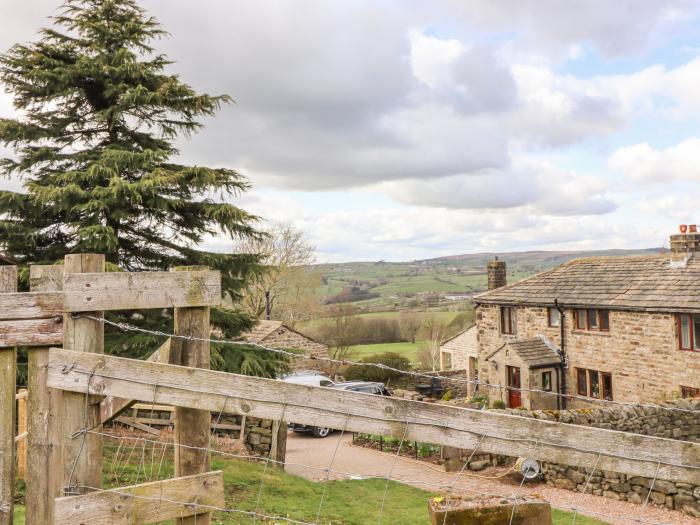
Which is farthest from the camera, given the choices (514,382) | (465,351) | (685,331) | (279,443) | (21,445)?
(465,351)

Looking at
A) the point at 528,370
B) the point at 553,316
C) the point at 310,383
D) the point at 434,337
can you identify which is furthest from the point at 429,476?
the point at 434,337

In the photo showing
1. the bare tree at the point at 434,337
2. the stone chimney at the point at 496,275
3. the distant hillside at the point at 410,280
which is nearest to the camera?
the stone chimney at the point at 496,275

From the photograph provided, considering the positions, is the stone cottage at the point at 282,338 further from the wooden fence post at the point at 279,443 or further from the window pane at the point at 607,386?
the wooden fence post at the point at 279,443

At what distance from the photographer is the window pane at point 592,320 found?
22.6 metres

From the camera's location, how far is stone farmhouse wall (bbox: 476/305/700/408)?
771 inches

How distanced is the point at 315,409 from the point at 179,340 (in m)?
1.25

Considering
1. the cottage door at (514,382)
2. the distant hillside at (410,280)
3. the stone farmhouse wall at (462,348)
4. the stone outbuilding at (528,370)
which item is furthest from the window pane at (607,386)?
the distant hillside at (410,280)

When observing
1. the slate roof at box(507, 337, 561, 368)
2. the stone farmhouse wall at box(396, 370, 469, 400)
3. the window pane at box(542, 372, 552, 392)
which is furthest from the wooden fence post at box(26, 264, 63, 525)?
the stone farmhouse wall at box(396, 370, 469, 400)

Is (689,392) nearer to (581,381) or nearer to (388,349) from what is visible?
(581,381)

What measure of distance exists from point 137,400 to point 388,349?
44353mm

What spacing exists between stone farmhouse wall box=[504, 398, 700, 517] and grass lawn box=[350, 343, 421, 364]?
26.0 meters

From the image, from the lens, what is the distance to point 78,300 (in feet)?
12.7

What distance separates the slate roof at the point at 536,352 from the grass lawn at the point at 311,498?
10.9 meters

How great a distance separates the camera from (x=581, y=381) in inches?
918
